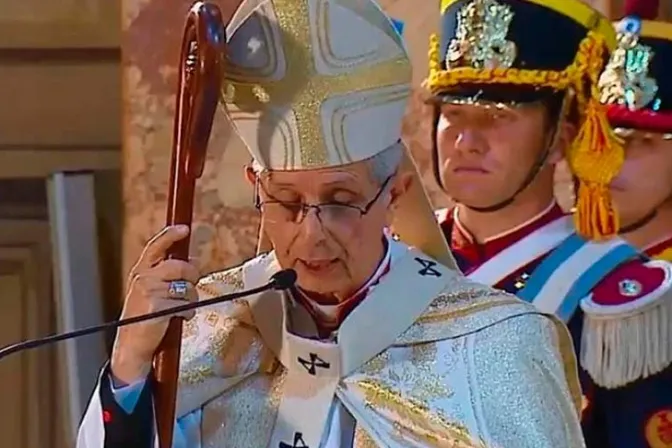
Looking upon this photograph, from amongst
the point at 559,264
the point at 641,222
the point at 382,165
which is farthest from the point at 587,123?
the point at 382,165

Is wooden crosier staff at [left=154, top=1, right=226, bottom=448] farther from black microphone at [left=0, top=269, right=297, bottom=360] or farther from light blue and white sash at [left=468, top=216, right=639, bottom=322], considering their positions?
light blue and white sash at [left=468, top=216, right=639, bottom=322]

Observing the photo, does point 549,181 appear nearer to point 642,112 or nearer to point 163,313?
point 642,112

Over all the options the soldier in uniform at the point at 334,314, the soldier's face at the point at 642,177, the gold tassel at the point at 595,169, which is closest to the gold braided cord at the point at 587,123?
the gold tassel at the point at 595,169

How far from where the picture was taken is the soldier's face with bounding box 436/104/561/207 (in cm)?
185

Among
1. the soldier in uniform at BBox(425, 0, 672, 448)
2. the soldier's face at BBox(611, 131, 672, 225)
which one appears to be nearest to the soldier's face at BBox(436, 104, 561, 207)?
the soldier in uniform at BBox(425, 0, 672, 448)

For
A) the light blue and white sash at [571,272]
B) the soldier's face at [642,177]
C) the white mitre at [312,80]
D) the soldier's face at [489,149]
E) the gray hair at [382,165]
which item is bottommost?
the light blue and white sash at [571,272]

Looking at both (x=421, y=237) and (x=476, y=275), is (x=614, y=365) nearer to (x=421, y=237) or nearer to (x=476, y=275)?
(x=476, y=275)

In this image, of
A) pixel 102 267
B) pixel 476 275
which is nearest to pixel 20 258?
pixel 102 267

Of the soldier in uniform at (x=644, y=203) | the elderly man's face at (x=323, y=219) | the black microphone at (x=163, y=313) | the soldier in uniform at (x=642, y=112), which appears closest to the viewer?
the black microphone at (x=163, y=313)

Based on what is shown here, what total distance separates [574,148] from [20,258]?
1.22 metres

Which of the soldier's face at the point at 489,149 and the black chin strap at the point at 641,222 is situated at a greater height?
the soldier's face at the point at 489,149

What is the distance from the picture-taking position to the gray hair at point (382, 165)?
146 cm

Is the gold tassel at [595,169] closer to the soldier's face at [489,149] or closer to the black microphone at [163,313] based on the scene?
the soldier's face at [489,149]

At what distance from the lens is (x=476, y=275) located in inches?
76.1
